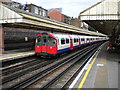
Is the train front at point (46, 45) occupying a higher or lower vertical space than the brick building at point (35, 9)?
lower

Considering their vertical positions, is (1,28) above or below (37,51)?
above

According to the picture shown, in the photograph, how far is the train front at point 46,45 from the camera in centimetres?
1213

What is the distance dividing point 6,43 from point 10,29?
2.04 m

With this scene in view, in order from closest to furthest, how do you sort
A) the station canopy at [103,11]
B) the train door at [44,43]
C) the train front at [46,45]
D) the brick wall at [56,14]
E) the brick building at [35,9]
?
the station canopy at [103,11]
the train front at [46,45]
the train door at [44,43]
the brick building at [35,9]
the brick wall at [56,14]

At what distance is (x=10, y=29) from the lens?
1714 cm

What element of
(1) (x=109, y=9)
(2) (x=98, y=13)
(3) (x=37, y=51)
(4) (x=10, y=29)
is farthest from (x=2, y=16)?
(1) (x=109, y=9)

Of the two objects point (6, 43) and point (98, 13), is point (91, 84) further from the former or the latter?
point (6, 43)

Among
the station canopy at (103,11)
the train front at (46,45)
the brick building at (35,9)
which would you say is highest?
the brick building at (35,9)

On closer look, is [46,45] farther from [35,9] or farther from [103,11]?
[35,9]

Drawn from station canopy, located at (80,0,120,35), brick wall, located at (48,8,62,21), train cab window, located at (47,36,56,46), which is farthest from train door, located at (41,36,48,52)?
brick wall, located at (48,8,62,21)

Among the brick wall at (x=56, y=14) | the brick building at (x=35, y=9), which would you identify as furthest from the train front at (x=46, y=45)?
the brick wall at (x=56, y=14)

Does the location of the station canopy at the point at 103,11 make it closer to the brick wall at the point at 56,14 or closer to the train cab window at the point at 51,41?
A: the train cab window at the point at 51,41

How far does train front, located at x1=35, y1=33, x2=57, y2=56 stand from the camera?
1213 centimetres

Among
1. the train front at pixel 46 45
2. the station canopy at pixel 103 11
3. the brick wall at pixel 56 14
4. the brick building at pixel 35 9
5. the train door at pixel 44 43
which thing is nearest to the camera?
the station canopy at pixel 103 11
